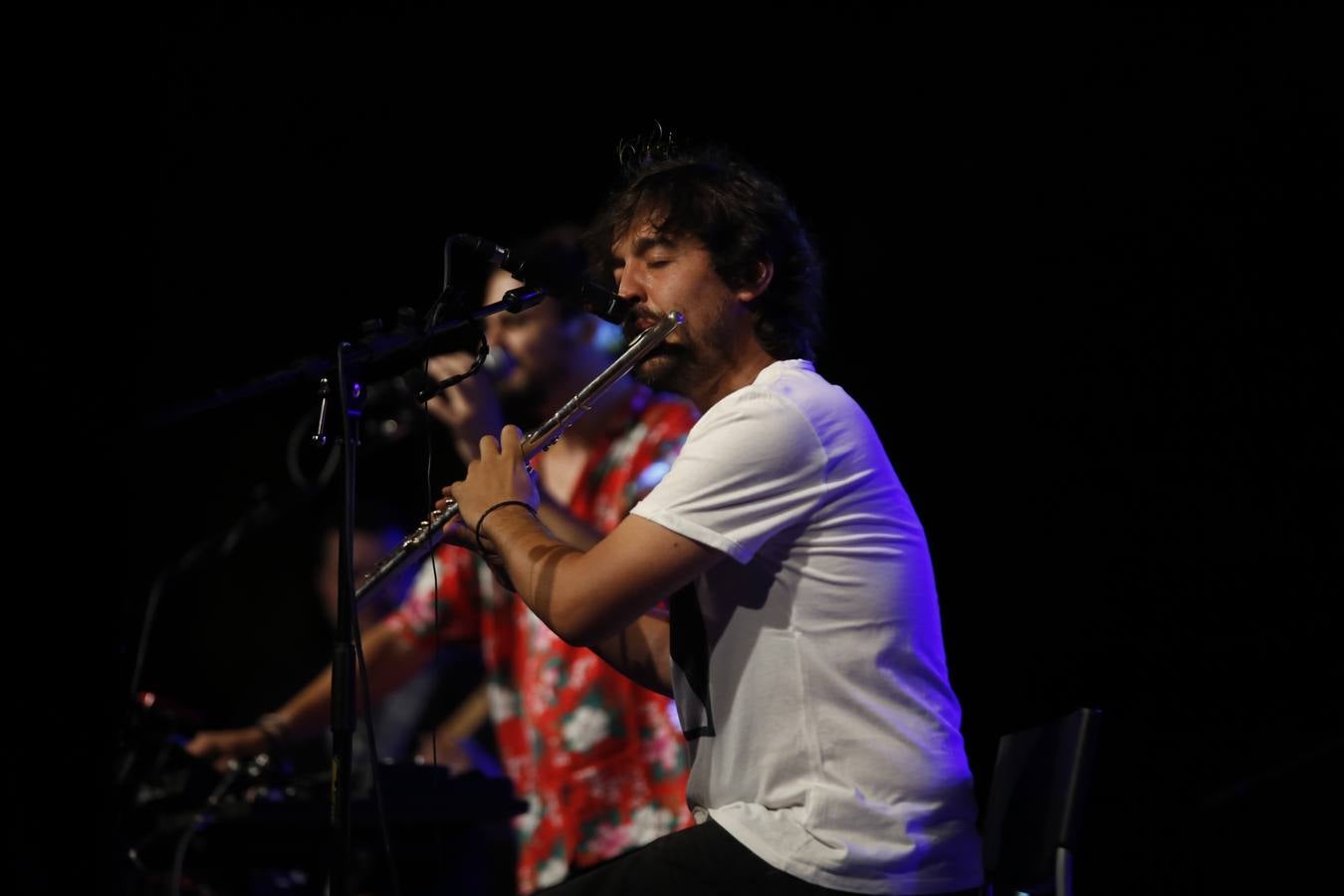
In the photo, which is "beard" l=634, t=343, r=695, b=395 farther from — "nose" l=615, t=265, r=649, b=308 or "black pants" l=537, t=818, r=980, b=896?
"black pants" l=537, t=818, r=980, b=896

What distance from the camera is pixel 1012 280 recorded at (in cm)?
379

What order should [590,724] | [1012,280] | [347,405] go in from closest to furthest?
[347,405] < [590,724] < [1012,280]

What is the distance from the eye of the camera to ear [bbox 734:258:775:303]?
2.31 m

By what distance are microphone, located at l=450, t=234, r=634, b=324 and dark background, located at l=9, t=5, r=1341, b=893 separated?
1.00 m

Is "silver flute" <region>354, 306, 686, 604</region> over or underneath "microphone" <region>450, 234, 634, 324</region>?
underneath

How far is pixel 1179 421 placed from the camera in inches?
139

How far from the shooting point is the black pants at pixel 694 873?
173 centimetres

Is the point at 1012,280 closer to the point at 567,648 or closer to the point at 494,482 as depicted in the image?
the point at 567,648

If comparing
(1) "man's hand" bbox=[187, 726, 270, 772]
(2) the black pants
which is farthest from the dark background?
(2) the black pants

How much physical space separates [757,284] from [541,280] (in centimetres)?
42

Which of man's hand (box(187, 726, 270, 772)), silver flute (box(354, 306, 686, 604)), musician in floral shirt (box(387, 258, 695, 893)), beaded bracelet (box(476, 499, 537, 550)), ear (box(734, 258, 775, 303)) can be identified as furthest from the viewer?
man's hand (box(187, 726, 270, 772))

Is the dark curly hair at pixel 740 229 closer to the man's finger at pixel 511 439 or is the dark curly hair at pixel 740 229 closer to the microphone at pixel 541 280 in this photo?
the microphone at pixel 541 280

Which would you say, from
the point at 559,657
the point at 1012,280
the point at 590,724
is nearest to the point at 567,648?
the point at 559,657

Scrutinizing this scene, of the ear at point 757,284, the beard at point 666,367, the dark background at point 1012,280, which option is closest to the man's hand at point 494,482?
the beard at point 666,367
